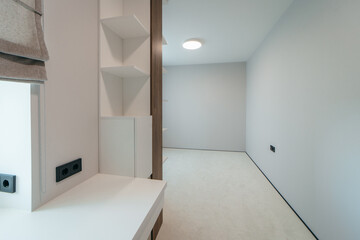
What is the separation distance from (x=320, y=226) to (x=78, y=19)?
104 inches

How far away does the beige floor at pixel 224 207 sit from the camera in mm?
1564

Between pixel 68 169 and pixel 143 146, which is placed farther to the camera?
pixel 143 146

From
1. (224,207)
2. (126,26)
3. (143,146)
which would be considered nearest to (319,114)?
(224,207)

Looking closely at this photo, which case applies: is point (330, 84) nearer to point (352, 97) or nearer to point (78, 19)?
point (352, 97)

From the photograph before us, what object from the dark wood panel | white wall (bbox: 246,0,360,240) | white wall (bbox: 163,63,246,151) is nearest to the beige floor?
white wall (bbox: 246,0,360,240)

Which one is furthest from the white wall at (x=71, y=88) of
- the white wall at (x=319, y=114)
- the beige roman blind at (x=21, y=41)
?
the white wall at (x=319, y=114)

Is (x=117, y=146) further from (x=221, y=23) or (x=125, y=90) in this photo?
(x=221, y=23)

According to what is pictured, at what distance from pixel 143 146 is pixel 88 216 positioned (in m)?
0.62

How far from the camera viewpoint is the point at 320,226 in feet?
4.67

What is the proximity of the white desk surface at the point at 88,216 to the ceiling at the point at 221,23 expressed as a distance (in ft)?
7.46

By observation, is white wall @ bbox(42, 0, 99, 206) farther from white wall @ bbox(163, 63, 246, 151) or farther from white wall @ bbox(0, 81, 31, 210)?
white wall @ bbox(163, 63, 246, 151)

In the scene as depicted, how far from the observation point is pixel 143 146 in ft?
4.24

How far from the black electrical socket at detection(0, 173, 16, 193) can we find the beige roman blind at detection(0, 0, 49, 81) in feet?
Result: 1.74

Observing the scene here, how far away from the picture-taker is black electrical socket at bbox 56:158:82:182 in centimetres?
91
